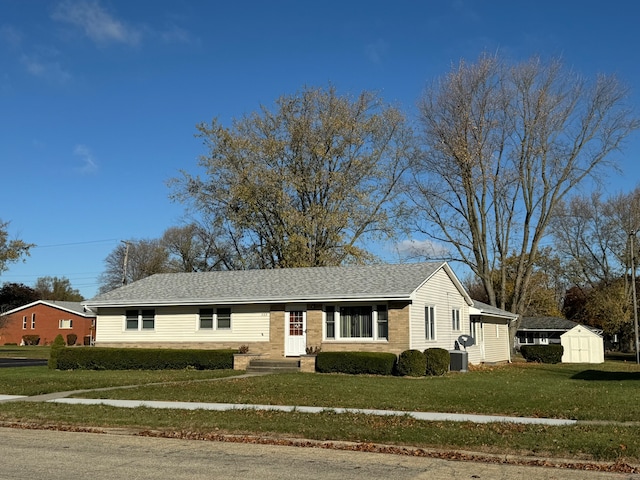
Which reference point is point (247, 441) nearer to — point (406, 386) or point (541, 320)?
point (406, 386)

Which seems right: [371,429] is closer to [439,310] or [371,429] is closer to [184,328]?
[439,310]

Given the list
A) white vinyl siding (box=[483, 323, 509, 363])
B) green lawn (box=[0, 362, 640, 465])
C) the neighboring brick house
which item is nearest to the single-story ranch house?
white vinyl siding (box=[483, 323, 509, 363])

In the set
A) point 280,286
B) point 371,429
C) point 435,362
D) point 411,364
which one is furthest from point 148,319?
point 371,429

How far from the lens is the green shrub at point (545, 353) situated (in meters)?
39.2

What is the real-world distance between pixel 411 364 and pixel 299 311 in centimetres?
639

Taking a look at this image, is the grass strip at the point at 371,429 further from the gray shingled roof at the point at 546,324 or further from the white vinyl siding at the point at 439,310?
the gray shingled roof at the point at 546,324

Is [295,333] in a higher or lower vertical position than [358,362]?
higher

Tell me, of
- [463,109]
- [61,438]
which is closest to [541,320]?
[463,109]

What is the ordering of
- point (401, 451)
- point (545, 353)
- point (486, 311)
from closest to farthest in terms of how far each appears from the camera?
point (401, 451)
point (486, 311)
point (545, 353)

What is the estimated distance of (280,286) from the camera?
103 feet

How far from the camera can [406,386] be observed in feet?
66.5

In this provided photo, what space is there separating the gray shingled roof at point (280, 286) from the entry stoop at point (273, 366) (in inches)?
109

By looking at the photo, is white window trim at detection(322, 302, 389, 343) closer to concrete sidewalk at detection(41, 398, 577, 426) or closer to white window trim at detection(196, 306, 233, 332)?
white window trim at detection(196, 306, 233, 332)

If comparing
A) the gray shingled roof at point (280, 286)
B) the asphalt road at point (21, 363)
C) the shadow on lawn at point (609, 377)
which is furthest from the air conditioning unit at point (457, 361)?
A: the asphalt road at point (21, 363)
